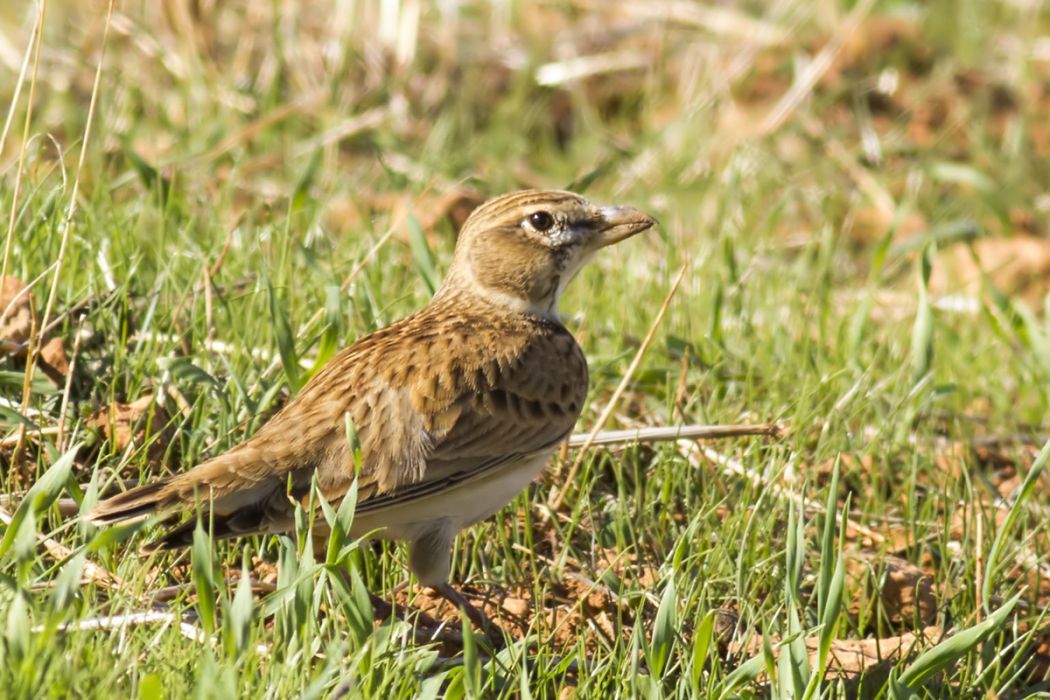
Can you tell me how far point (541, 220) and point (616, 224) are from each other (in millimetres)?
245

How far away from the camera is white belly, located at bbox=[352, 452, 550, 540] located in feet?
14.6

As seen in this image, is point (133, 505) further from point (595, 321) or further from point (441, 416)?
point (595, 321)

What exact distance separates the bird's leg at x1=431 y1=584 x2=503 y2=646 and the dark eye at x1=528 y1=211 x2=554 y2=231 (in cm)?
128

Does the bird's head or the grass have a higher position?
the bird's head

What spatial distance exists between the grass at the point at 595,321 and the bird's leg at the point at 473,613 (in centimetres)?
7

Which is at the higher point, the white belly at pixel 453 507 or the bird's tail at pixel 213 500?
the bird's tail at pixel 213 500

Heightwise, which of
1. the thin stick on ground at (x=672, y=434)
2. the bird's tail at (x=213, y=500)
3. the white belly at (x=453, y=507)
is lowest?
the thin stick on ground at (x=672, y=434)

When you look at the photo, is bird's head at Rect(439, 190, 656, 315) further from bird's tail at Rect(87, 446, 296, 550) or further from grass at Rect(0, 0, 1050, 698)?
bird's tail at Rect(87, 446, 296, 550)

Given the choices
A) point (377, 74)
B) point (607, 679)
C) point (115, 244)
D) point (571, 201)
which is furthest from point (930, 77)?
point (607, 679)

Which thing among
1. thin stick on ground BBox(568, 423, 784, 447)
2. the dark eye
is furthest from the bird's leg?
the dark eye

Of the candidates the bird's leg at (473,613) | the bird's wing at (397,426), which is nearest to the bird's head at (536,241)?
the bird's wing at (397,426)

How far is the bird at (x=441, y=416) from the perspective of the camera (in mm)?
4160

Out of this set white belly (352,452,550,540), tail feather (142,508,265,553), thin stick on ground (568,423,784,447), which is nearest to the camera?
tail feather (142,508,265,553)

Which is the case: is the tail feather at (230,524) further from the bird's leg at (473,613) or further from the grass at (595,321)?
the bird's leg at (473,613)
